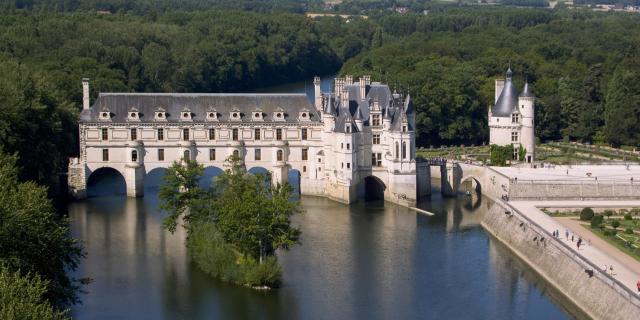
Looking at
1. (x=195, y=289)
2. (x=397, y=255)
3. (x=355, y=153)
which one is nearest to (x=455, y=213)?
(x=355, y=153)

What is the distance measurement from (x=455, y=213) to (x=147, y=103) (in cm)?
1647

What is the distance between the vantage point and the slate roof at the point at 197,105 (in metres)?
61.3

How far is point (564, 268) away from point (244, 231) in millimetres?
11521

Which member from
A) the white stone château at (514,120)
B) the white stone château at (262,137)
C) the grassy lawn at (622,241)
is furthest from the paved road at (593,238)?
the white stone château at (514,120)

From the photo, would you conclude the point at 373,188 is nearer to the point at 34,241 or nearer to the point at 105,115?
the point at 105,115

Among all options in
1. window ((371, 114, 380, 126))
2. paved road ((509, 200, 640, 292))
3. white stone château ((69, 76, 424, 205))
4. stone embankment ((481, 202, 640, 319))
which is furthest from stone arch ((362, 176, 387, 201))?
paved road ((509, 200, 640, 292))

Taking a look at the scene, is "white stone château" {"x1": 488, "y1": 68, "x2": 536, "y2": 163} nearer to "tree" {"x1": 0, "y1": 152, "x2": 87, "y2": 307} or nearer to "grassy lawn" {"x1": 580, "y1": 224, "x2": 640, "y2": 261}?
"grassy lawn" {"x1": 580, "y1": 224, "x2": 640, "y2": 261}

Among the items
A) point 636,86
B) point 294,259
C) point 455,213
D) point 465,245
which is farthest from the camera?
point 636,86

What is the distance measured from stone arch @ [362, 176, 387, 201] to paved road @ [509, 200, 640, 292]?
25.9 feet

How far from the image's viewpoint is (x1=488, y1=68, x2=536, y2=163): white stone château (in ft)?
218

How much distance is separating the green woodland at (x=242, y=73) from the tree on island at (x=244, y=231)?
18cm

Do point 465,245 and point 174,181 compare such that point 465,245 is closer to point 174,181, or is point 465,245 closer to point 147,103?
point 174,181

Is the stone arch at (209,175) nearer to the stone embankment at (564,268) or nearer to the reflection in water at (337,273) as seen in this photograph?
the reflection in water at (337,273)

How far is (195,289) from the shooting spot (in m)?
43.5
